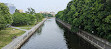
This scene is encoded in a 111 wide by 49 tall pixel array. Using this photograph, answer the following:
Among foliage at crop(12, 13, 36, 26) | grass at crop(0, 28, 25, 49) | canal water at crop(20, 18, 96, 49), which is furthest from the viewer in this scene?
foliage at crop(12, 13, 36, 26)

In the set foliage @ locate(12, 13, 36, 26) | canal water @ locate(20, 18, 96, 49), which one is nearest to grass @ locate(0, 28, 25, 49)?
canal water @ locate(20, 18, 96, 49)

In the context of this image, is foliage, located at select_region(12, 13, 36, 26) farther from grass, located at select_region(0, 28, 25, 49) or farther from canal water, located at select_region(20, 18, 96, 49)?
canal water, located at select_region(20, 18, 96, 49)

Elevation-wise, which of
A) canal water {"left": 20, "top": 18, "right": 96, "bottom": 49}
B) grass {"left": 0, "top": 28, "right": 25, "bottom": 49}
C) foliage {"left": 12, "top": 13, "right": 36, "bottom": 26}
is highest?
foliage {"left": 12, "top": 13, "right": 36, "bottom": 26}

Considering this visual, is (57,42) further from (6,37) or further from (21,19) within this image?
(21,19)

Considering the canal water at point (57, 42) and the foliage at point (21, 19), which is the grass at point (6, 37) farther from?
the foliage at point (21, 19)

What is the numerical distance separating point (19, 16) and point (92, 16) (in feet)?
170

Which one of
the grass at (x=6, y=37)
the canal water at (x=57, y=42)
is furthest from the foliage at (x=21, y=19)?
the canal water at (x=57, y=42)

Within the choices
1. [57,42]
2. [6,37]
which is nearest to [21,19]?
[6,37]

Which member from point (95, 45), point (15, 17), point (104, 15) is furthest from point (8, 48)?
point (15, 17)

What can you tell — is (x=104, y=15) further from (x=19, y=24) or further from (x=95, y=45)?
(x=19, y=24)

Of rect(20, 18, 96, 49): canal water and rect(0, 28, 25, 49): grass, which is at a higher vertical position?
rect(0, 28, 25, 49): grass

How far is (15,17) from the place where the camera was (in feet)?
225

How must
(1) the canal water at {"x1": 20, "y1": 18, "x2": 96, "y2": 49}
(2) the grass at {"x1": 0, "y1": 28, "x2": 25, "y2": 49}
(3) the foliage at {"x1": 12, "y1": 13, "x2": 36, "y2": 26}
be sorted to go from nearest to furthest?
(2) the grass at {"x1": 0, "y1": 28, "x2": 25, "y2": 49} < (1) the canal water at {"x1": 20, "y1": 18, "x2": 96, "y2": 49} < (3) the foliage at {"x1": 12, "y1": 13, "x2": 36, "y2": 26}

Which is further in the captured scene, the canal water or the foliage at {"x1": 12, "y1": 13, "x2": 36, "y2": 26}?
the foliage at {"x1": 12, "y1": 13, "x2": 36, "y2": 26}
